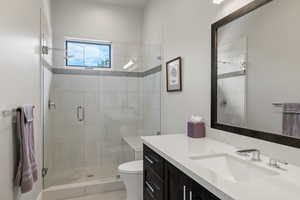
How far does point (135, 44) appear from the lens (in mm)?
3611

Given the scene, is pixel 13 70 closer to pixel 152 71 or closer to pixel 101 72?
pixel 101 72

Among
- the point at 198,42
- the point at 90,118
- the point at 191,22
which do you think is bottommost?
the point at 90,118

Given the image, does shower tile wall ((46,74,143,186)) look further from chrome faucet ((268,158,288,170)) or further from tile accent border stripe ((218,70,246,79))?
chrome faucet ((268,158,288,170))

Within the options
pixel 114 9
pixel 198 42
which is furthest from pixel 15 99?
pixel 114 9

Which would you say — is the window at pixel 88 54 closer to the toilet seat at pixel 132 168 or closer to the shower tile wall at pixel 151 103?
the shower tile wall at pixel 151 103

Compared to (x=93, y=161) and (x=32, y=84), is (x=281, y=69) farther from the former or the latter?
(x=93, y=161)

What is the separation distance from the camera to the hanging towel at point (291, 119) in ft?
3.48

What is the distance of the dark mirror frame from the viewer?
1.14m

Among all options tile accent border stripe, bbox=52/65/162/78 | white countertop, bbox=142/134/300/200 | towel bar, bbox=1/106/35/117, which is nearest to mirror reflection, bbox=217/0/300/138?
white countertop, bbox=142/134/300/200

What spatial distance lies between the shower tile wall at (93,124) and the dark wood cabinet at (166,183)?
136 centimetres

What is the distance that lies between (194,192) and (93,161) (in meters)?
2.59

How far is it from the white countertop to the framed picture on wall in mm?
1011

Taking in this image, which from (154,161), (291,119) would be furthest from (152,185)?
(291,119)

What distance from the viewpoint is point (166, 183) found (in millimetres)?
1367
